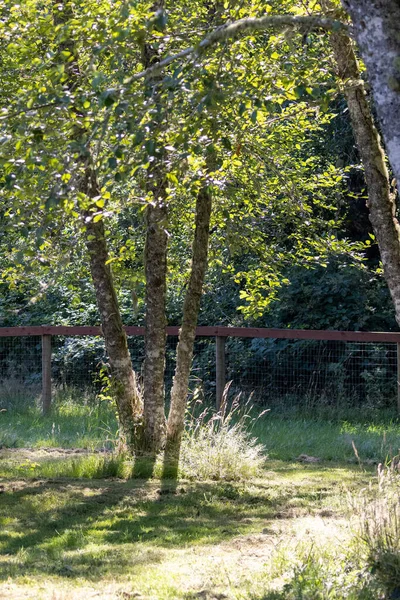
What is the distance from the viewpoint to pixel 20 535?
21.7 ft

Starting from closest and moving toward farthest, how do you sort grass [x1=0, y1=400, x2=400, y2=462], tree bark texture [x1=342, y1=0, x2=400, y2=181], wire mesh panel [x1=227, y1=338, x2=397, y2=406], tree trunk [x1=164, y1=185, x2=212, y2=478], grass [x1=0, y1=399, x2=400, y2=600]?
tree bark texture [x1=342, y1=0, x2=400, y2=181]
grass [x1=0, y1=399, x2=400, y2=600]
tree trunk [x1=164, y1=185, x2=212, y2=478]
grass [x1=0, y1=400, x2=400, y2=462]
wire mesh panel [x1=227, y1=338, x2=397, y2=406]

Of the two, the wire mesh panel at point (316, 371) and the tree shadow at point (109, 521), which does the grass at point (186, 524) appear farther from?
the wire mesh panel at point (316, 371)

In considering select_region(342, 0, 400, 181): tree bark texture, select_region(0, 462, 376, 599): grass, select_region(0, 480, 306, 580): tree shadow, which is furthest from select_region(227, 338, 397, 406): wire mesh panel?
select_region(342, 0, 400, 181): tree bark texture

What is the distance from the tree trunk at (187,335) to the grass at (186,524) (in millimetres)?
239

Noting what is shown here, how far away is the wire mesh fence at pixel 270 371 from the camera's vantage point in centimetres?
1309

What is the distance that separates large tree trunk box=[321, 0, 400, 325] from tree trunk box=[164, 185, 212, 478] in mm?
2671

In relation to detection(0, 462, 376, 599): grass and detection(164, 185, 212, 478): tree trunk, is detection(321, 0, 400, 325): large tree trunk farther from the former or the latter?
detection(164, 185, 212, 478): tree trunk

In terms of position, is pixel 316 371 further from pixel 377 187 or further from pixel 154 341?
pixel 377 187

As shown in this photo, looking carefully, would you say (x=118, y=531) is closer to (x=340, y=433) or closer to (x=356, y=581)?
(x=356, y=581)

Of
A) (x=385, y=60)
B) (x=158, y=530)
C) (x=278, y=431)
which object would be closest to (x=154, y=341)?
(x=158, y=530)

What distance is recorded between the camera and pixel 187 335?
882cm

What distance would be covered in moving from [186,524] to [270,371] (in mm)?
7039

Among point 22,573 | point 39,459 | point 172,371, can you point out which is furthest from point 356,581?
point 172,371

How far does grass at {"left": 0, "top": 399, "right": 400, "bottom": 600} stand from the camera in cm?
514
